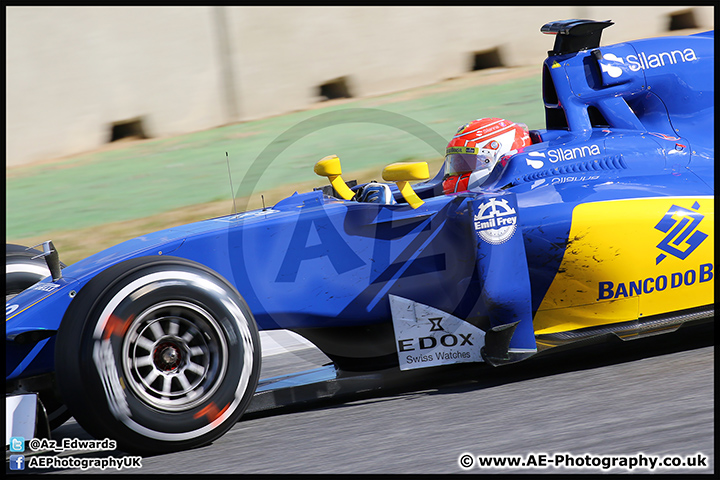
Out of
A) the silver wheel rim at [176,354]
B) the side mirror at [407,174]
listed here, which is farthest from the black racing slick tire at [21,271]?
the side mirror at [407,174]

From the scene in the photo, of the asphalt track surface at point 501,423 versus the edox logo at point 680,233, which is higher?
the edox logo at point 680,233

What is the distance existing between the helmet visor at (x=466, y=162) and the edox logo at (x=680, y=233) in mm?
1035

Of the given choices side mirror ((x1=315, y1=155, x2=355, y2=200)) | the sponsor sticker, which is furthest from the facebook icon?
side mirror ((x1=315, y1=155, x2=355, y2=200))

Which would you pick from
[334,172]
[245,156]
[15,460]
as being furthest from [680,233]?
[245,156]

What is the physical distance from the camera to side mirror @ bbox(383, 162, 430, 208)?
11.9 feet

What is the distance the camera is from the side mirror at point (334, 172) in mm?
4258

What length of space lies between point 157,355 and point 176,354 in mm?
74

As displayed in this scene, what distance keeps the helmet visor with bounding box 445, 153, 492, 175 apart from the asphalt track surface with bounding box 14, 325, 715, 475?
3.59ft

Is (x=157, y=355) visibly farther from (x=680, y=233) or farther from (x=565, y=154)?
(x=680, y=233)

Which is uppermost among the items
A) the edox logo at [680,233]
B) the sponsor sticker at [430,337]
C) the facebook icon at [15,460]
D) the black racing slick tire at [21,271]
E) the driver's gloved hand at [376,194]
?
the driver's gloved hand at [376,194]

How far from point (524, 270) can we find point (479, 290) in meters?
0.23

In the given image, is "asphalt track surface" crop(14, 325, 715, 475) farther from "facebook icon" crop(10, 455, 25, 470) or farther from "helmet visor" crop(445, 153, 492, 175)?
"helmet visor" crop(445, 153, 492, 175)

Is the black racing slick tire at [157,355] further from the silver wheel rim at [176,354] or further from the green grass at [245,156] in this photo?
the green grass at [245,156]

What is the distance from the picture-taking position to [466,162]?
4395 millimetres
